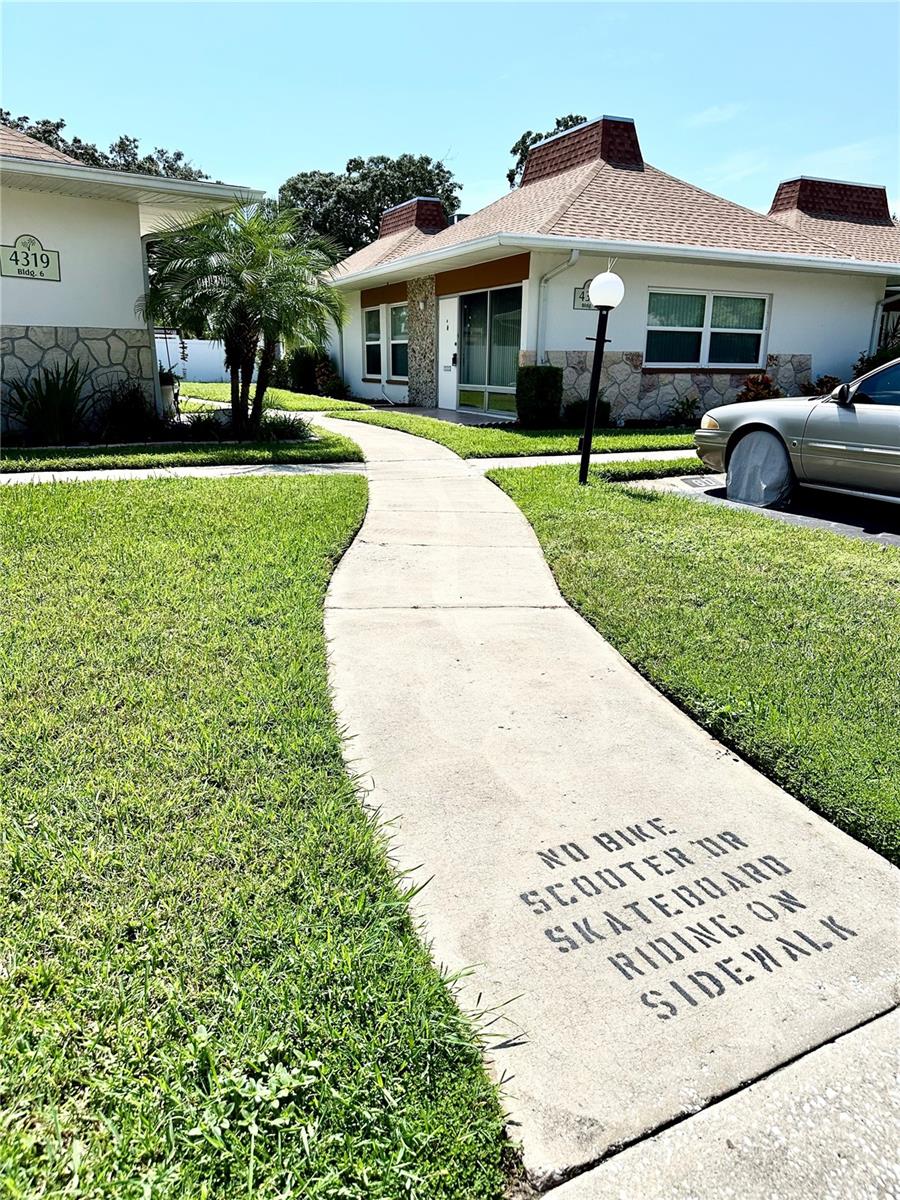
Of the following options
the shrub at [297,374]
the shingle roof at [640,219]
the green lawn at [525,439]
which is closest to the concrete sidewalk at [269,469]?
the green lawn at [525,439]

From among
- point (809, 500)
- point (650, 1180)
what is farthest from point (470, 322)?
→ point (650, 1180)

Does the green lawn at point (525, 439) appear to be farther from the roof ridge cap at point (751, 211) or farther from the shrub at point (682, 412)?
the roof ridge cap at point (751, 211)

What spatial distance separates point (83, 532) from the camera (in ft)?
19.6

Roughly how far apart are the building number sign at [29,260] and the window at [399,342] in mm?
9110

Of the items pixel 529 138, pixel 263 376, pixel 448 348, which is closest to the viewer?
pixel 263 376

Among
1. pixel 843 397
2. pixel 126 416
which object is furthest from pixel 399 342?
pixel 843 397

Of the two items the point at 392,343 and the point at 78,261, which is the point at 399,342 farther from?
the point at 78,261

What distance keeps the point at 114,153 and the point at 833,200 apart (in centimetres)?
5167

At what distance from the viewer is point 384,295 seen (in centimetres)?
1911

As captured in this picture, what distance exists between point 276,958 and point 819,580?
465cm

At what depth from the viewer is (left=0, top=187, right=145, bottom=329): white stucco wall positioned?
34.3ft

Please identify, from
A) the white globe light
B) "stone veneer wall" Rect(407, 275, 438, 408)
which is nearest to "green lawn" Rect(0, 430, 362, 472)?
the white globe light

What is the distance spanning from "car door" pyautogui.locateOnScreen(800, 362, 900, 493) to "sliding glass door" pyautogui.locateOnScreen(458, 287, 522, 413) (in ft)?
24.5

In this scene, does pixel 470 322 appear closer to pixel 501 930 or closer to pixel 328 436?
pixel 328 436
